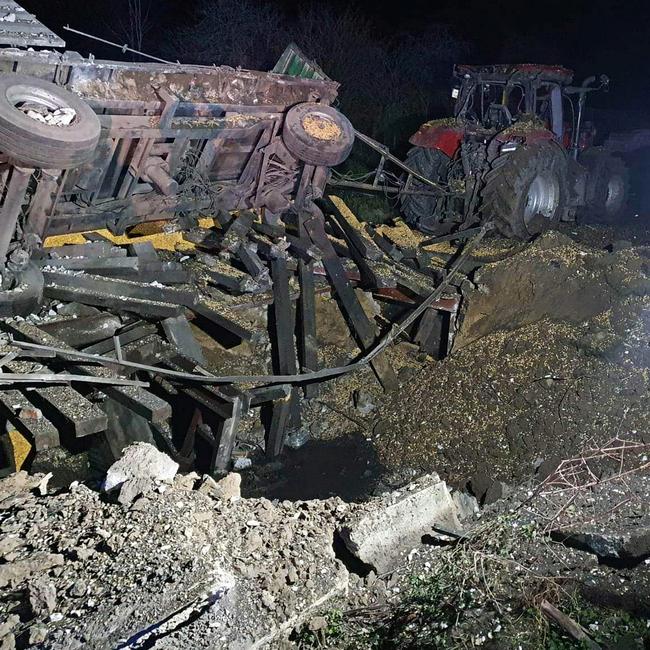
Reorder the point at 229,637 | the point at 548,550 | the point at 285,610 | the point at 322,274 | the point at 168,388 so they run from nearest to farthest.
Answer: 1. the point at 229,637
2. the point at 285,610
3. the point at 548,550
4. the point at 168,388
5. the point at 322,274

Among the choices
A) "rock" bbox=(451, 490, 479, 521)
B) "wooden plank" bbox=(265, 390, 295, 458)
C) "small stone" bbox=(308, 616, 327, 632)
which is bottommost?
"wooden plank" bbox=(265, 390, 295, 458)

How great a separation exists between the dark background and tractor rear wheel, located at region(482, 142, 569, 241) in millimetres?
5399

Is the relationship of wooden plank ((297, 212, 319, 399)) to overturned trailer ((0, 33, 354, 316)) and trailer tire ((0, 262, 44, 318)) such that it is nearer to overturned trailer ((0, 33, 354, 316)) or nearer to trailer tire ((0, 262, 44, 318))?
overturned trailer ((0, 33, 354, 316))

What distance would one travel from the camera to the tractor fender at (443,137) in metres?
9.31

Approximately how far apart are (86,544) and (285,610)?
94 centimetres

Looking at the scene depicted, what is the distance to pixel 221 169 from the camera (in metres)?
7.37

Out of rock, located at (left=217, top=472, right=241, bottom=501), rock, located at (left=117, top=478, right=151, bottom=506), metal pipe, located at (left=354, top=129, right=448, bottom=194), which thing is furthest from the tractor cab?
rock, located at (left=117, top=478, right=151, bottom=506)

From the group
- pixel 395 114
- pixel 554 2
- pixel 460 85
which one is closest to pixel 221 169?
pixel 460 85

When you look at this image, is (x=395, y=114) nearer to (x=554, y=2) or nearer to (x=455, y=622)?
(x=455, y=622)

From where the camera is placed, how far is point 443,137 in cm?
934

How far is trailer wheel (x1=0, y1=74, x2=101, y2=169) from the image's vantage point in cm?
489

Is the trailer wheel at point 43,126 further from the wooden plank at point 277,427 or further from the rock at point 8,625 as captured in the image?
the rock at point 8,625

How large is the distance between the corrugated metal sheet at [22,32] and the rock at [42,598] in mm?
4828

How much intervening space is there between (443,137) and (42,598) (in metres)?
8.13
